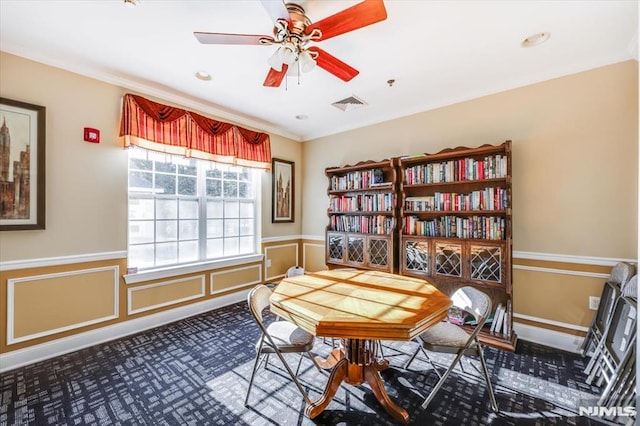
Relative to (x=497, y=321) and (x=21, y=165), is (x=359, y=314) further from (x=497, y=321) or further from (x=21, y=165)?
(x=21, y=165)

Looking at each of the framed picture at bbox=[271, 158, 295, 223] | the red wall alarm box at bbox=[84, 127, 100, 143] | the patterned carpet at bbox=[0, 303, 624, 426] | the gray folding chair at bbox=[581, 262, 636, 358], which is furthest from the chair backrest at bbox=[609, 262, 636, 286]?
the red wall alarm box at bbox=[84, 127, 100, 143]

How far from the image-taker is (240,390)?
6.51 ft

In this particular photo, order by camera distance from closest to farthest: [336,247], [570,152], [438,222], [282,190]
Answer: [570,152]
[438,222]
[336,247]
[282,190]

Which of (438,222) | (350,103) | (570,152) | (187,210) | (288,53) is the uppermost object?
(350,103)

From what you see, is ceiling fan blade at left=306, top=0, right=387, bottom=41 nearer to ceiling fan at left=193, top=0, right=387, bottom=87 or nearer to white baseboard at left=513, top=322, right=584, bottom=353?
ceiling fan at left=193, top=0, right=387, bottom=87

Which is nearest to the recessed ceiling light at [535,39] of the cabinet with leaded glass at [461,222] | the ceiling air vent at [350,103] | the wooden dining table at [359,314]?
the cabinet with leaded glass at [461,222]

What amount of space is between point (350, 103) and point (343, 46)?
1119 mm

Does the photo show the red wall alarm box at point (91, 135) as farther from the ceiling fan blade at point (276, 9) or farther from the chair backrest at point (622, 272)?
the chair backrest at point (622, 272)

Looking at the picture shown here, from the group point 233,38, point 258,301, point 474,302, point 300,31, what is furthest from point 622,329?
point 233,38

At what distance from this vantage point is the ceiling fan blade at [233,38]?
1688 millimetres

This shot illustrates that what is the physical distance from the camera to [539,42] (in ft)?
7.13

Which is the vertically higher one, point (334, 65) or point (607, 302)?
point (334, 65)

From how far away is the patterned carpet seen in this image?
1726mm

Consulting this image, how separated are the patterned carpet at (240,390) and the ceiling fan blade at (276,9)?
2455 mm
